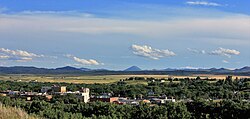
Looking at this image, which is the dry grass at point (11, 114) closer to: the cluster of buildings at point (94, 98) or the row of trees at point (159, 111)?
the row of trees at point (159, 111)

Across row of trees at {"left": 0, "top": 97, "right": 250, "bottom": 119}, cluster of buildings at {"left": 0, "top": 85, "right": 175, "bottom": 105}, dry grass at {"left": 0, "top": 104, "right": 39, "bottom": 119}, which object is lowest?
row of trees at {"left": 0, "top": 97, "right": 250, "bottom": 119}

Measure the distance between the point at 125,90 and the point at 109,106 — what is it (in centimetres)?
5621

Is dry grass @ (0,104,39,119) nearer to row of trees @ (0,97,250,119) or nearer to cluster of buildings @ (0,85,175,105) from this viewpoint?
row of trees @ (0,97,250,119)

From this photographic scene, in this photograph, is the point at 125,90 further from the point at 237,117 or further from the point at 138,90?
the point at 237,117

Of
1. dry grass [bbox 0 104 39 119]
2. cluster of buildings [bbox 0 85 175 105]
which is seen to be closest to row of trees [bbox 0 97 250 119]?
cluster of buildings [bbox 0 85 175 105]

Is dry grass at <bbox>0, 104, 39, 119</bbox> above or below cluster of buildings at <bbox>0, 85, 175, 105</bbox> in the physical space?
above

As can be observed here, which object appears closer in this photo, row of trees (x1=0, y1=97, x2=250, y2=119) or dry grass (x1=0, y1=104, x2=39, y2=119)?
dry grass (x1=0, y1=104, x2=39, y2=119)

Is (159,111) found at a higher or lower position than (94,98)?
lower

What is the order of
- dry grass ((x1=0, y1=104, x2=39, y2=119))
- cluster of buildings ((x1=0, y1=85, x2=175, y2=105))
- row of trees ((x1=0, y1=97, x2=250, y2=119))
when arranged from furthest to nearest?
cluster of buildings ((x1=0, y1=85, x2=175, y2=105)) < row of trees ((x1=0, y1=97, x2=250, y2=119)) < dry grass ((x1=0, y1=104, x2=39, y2=119))

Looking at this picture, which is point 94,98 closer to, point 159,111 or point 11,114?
point 159,111

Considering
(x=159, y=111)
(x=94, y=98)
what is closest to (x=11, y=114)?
(x=159, y=111)

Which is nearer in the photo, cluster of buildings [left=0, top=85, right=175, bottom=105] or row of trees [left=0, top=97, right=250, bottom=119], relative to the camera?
row of trees [left=0, top=97, right=250, bottom=119]

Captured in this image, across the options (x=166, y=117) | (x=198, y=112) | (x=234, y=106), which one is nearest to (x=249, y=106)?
(x=234, y=106)

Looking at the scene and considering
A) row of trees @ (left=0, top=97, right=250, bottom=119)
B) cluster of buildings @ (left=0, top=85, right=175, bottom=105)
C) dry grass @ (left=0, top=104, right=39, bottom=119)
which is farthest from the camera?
cluster of buildings @ (left=0, top=85, right=175, bottom=105)
